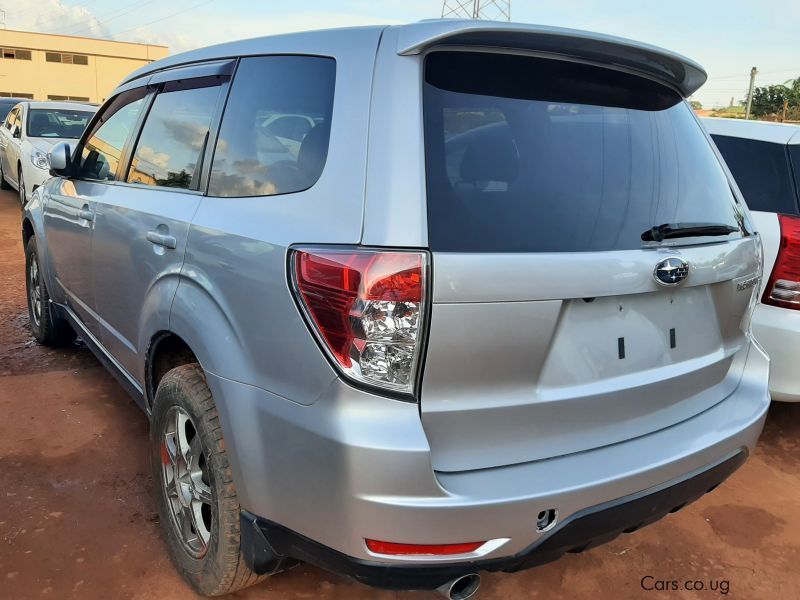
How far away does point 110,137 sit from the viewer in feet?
11.1

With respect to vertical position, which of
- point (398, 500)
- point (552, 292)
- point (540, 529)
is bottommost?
point (540, 529)

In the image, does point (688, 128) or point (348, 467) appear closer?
point (348, 467)

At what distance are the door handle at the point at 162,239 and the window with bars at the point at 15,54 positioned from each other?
187 feet

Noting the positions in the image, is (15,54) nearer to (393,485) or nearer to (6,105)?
(6,105)

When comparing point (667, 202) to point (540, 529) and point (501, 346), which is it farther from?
point (540, 529)

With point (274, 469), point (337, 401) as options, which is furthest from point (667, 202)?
point (274, 469)

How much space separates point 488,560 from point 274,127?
142 centimetres

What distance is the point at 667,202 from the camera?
2072 mm

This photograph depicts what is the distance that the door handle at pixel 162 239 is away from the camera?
2305 millimetres

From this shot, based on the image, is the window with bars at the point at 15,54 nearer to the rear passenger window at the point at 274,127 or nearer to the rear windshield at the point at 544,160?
the rear passenger window at the point at 274,127

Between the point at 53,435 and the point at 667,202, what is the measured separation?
3079 millimetres

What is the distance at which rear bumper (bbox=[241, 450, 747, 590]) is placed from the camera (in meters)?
Result: 1.70

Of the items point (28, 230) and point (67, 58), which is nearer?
point (28, 230)

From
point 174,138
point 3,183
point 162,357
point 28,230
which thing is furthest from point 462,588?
point 3,183
